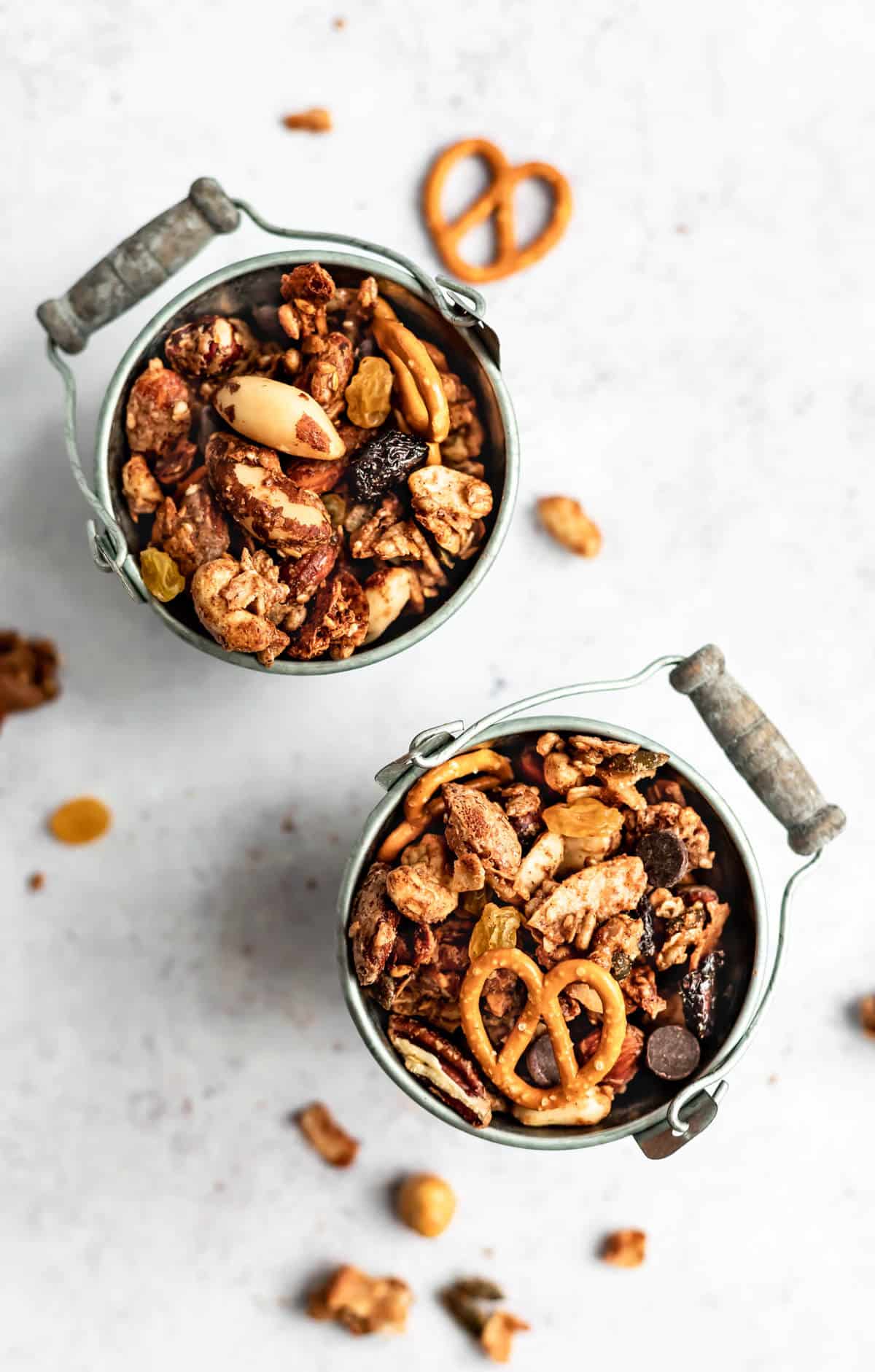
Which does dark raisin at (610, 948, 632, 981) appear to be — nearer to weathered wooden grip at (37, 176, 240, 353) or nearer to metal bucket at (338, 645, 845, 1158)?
metal bucket at (338, 645, 845, 1158)

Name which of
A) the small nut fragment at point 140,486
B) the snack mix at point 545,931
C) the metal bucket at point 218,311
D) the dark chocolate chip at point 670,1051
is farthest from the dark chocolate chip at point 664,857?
the small nut fragment at point 140,486

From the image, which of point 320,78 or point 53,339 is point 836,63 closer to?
point 320,78

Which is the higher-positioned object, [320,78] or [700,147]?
[700,147]

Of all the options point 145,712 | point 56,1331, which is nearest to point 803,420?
point 145,712

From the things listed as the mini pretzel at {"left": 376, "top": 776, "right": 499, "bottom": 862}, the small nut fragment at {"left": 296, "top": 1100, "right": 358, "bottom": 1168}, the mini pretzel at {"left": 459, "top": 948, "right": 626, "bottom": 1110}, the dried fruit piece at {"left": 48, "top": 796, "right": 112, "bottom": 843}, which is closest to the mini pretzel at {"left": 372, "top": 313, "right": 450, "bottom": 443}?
the mini pretzel at {"left": 376, "top": 776, "right": 499, "bottom": 862}

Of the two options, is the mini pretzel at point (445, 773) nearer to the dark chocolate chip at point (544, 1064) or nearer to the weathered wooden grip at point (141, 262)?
the dark chocolate chip at point (544, 1064)

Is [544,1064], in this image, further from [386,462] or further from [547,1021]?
[386,462]
